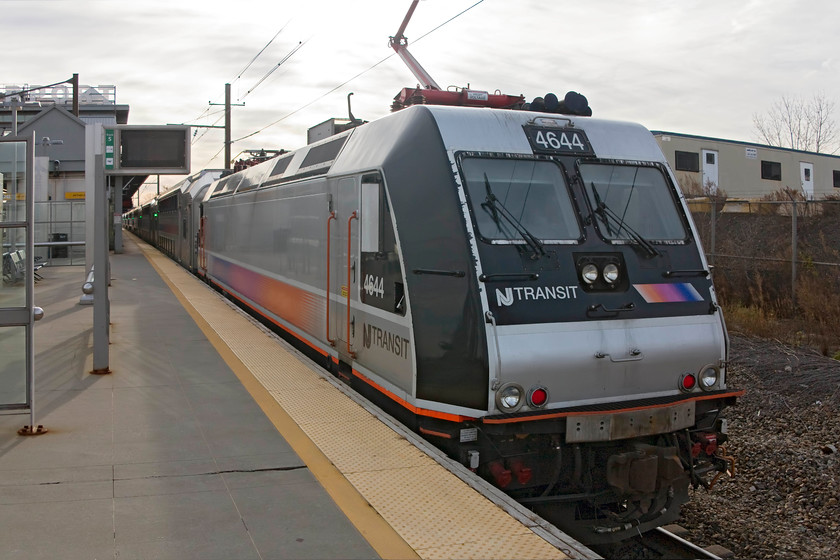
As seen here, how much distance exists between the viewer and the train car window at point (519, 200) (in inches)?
219

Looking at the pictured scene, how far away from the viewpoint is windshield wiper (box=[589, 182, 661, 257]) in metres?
5.91

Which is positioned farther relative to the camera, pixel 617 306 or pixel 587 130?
pixel 587 130

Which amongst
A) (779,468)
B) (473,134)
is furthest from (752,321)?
(473,134)

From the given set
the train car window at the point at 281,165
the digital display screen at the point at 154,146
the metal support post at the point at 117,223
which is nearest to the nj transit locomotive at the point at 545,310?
the digital display screen at the point at 154,146

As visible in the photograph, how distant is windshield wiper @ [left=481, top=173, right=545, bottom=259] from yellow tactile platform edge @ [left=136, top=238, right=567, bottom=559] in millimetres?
1711

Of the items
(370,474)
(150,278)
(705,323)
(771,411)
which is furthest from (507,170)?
(150,278)

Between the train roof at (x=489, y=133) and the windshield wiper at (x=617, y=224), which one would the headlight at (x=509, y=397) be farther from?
the train roof at (x=489, y=133)

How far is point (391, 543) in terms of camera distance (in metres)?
4.02

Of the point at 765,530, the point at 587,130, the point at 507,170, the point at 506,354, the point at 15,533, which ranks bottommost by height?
the point at 765,530

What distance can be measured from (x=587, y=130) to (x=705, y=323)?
1.86 metres

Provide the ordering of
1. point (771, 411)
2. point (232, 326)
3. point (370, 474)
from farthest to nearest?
point (232, 326)
point (771, 411)
point (370, 474)

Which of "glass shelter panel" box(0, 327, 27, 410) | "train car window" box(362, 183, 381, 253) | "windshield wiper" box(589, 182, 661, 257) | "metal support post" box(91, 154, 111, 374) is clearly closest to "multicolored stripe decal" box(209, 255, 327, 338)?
"train car window" box(362, 183, 381, 253)

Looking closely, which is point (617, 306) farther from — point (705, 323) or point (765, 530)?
point (765, 530)

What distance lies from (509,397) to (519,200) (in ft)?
5.11
